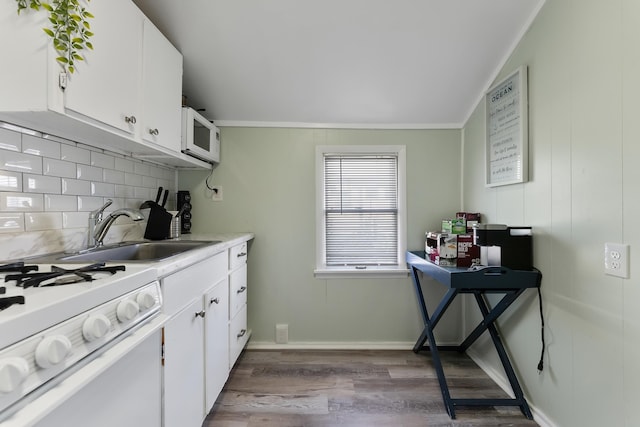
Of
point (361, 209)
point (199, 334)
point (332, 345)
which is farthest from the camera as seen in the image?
point (361, 209)

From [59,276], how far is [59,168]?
0.80 meters

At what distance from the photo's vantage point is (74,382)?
0.61 m

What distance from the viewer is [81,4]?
1074mm

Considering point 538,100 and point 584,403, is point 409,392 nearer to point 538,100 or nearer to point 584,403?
point 584,403

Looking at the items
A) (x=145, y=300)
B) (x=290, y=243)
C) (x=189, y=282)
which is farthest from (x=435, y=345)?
(x=145, y=300)

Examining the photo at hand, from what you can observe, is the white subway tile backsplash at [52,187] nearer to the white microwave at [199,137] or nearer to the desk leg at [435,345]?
the white microwave at [199,137]

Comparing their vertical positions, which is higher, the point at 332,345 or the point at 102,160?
the point at 102,160

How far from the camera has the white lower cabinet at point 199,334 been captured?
1147 mm

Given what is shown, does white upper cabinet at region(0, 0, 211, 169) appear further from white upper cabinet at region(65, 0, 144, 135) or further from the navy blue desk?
the navy blue desk

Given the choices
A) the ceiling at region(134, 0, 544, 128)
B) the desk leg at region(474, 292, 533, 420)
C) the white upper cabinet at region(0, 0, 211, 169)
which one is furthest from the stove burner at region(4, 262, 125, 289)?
the desk leg at region(474, 292, 533, 420)

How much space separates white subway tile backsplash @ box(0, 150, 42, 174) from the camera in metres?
1.14

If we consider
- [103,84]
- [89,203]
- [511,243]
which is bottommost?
[511,243]

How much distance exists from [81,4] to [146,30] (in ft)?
1.30

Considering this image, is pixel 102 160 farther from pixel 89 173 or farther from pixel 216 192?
pixel 216 192
